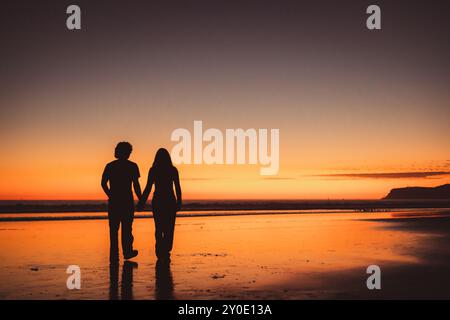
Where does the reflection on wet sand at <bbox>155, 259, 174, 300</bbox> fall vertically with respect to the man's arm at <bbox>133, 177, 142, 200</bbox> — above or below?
below

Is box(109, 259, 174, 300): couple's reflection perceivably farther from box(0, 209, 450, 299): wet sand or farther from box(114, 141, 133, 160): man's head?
box(114, 141, 133, 160): man's head

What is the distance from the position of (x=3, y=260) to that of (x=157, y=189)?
345 cm

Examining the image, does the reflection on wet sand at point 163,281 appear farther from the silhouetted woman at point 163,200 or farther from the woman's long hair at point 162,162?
the woman's long hair at point 162,162

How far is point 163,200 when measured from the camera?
1075cm

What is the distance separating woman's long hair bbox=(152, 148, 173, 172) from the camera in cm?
1091

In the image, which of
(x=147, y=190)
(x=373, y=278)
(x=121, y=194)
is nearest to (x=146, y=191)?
(x=147, y=190)

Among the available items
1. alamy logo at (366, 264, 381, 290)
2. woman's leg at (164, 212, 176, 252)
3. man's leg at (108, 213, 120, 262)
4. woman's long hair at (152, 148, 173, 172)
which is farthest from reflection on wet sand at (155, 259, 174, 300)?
alamy logo at (366, 264, 381, 290)

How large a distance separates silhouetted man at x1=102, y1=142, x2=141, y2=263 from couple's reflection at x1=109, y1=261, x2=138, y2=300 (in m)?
0.47

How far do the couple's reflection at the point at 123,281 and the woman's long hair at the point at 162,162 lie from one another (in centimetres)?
200

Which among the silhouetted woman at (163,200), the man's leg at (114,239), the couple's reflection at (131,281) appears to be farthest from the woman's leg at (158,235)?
the man's leg at (114,239)

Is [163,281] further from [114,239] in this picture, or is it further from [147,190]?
[147,190]

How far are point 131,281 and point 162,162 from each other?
3384mm

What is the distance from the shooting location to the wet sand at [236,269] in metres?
7.21
